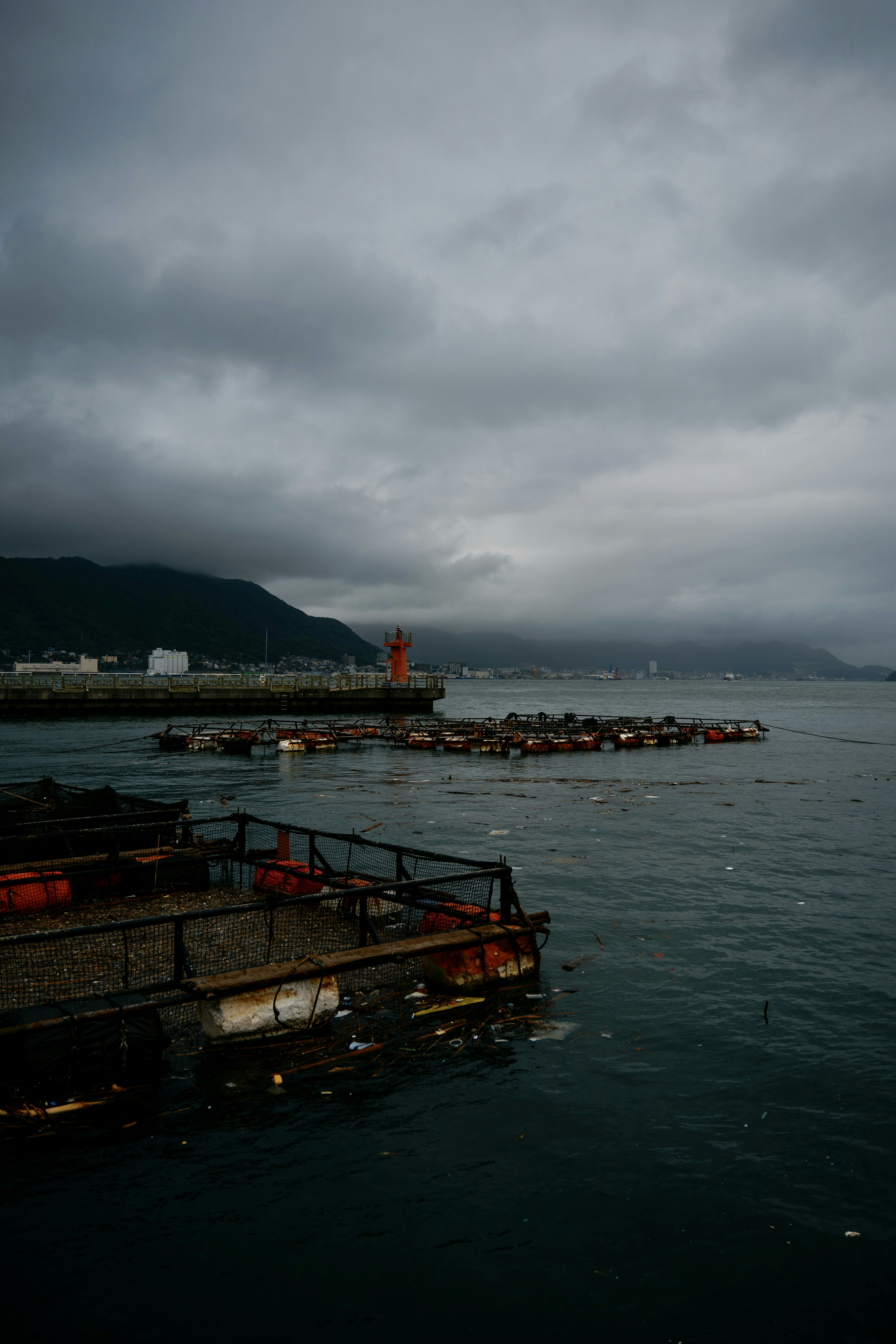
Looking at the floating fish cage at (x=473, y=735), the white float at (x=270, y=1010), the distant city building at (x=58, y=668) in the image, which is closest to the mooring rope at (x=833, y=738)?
the floating fish cage at (x=473, y=735)

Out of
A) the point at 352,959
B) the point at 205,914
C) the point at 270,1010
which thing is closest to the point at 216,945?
the point at 270,1010

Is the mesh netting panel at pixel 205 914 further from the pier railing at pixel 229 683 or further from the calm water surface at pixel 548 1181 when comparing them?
the pier railing at pixel 229 683

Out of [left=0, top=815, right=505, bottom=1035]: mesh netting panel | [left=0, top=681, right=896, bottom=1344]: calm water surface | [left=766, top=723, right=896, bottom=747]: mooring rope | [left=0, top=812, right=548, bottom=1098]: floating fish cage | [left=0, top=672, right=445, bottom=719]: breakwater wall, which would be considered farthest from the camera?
A: [left=0, top=672, right=445, bottom=719]: breakwater wall

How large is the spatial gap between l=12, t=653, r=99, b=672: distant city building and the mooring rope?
131260mm

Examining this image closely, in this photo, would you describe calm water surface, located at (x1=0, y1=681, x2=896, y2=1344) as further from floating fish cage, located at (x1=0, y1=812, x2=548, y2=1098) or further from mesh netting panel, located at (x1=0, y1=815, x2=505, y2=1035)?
mesh netting panel, located at (x1=0, y1=815, x2=505, y2=1035)

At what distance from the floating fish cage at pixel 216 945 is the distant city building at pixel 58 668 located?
14832 cm

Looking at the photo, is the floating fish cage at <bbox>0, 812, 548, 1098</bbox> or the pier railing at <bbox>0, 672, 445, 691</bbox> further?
the pier railing at <bbox>0, 672, 445, 691</bbox>

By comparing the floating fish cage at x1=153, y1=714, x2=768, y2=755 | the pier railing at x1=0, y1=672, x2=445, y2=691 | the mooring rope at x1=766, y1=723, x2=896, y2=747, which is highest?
the pier railing at x1=0, y1=672, x2=445, y2=691

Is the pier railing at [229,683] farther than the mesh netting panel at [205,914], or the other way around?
the pier railing at [229,683]

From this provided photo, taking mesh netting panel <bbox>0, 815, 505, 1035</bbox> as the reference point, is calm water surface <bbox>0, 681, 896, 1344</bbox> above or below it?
below

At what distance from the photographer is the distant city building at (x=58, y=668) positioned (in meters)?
160

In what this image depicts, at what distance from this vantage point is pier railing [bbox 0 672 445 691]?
293ft

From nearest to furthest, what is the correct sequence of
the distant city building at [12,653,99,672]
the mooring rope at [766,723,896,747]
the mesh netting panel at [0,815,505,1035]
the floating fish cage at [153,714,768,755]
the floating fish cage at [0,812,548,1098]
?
the floating fish cage at [0,812,548,1098] < the mesh netting panel at [0,815,505,1035] < the floating fish cage at [153,714,768,755] < the mooring rope at [766,723,896,747] < the distant city building at [12,653,99,672]

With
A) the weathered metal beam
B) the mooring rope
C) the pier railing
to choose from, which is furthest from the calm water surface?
the pier railing
